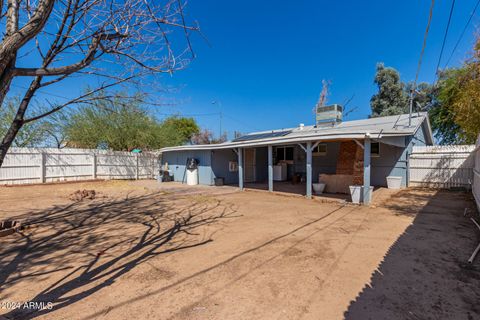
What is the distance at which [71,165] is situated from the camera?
13500 millimetres

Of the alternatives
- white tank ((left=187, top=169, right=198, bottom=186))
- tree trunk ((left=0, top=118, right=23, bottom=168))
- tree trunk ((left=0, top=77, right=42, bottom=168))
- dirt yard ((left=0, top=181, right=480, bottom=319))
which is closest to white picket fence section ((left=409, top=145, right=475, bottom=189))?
dirt yard ((left=0, top=181, right=480, bottom=319))

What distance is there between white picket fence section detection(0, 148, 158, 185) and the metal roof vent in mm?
11500

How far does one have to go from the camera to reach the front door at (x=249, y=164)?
45.4ft

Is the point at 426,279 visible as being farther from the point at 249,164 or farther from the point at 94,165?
the point at 94,165

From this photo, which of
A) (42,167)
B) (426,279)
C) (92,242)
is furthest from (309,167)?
(42,167)

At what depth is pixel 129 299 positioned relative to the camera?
2.53 metres

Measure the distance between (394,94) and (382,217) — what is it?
2037cm

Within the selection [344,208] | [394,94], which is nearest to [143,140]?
[344,208]

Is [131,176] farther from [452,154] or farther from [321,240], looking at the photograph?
[452,154]

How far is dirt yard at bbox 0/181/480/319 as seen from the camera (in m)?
2.40

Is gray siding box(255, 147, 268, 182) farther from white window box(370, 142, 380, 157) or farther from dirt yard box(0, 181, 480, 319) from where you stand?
dirt yard box(0, 181, 480, 319)

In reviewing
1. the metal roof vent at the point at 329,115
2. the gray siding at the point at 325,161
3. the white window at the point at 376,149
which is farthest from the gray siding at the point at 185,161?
the white window at the point at 376,149

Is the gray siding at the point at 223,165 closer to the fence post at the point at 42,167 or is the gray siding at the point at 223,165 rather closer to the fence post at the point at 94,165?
the fence post at the point at 94,165

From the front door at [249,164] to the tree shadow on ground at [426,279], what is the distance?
9233 mm
